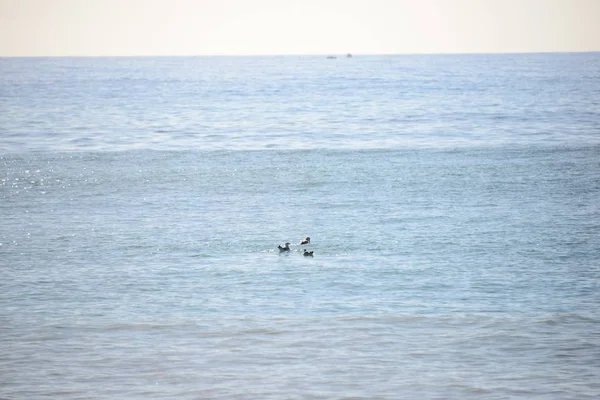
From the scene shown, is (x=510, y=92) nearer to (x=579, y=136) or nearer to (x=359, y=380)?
(x=579, y=136)

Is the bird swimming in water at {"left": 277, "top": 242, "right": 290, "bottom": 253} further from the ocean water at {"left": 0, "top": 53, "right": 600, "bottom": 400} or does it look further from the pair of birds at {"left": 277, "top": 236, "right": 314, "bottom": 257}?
the ocean water at {"left": 0, "top": 53, "right": 600, "bottom": 400}

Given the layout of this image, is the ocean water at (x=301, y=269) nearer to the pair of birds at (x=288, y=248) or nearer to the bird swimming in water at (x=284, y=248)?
the pair of birds at (x=288, y=248)

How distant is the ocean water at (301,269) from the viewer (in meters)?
18.7

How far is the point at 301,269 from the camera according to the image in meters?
26.5

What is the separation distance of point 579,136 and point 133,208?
32.2 meters

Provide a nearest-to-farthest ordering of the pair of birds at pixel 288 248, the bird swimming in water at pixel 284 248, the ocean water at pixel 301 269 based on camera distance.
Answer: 1. the ocean water at pixel 301 269
2. the pair of birds at pixel 288 248
3. the bird swimming in water at pixel 284 248

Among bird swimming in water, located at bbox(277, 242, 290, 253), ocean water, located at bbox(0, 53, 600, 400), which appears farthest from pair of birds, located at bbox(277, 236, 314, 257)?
ocean water, located at bbox(0, 53, 600, 400)

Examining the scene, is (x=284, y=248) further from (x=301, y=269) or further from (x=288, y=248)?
(x=301, y=269)

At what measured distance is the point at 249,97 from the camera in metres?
110

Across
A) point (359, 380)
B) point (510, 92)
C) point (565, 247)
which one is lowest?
point (359, 380)

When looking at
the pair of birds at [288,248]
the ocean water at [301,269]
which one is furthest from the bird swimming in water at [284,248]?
the ocean water at [301,269]

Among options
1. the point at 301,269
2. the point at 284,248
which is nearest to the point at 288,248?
the point at 284,248

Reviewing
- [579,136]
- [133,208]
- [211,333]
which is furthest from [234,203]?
[579,136]

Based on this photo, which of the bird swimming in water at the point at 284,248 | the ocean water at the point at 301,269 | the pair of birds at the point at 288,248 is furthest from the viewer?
the bird swimming in water at the point at 284,248
